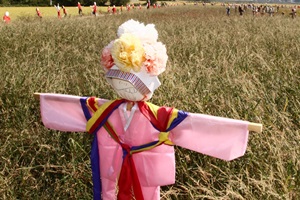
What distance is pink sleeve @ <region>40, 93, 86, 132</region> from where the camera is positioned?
1.62m

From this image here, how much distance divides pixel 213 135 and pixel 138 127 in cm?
31

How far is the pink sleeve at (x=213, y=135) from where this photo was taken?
4.23 feet

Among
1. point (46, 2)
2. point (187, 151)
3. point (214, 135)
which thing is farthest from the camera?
point (46, 2)

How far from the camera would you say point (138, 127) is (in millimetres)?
1455

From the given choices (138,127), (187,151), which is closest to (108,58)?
(138,127)

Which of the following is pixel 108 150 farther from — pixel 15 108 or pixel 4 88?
pixel 4 88

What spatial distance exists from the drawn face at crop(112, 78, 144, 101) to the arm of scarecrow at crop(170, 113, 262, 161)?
20 cm

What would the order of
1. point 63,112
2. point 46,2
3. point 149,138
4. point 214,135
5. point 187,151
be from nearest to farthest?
point 214,135
point 149,138
point 63,112
point 187,151
point 46,2

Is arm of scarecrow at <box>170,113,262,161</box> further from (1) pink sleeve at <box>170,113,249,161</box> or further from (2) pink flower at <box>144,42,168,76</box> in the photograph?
(2) pink flower at <box>144,42,168,76</box>

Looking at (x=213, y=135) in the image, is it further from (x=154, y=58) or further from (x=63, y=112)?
(x=63, y=112)

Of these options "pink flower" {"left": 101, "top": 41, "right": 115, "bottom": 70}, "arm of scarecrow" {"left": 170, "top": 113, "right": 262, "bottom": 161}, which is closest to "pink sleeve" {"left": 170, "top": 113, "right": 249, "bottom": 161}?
"arm of scarecrow" {"left": 170, "top": 113, "right": 262, "bottom": 161}

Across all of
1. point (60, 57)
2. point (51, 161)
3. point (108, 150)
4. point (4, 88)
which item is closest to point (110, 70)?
point (108, 150)

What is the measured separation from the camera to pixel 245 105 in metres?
2.01

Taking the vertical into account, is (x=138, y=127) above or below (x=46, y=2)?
below
